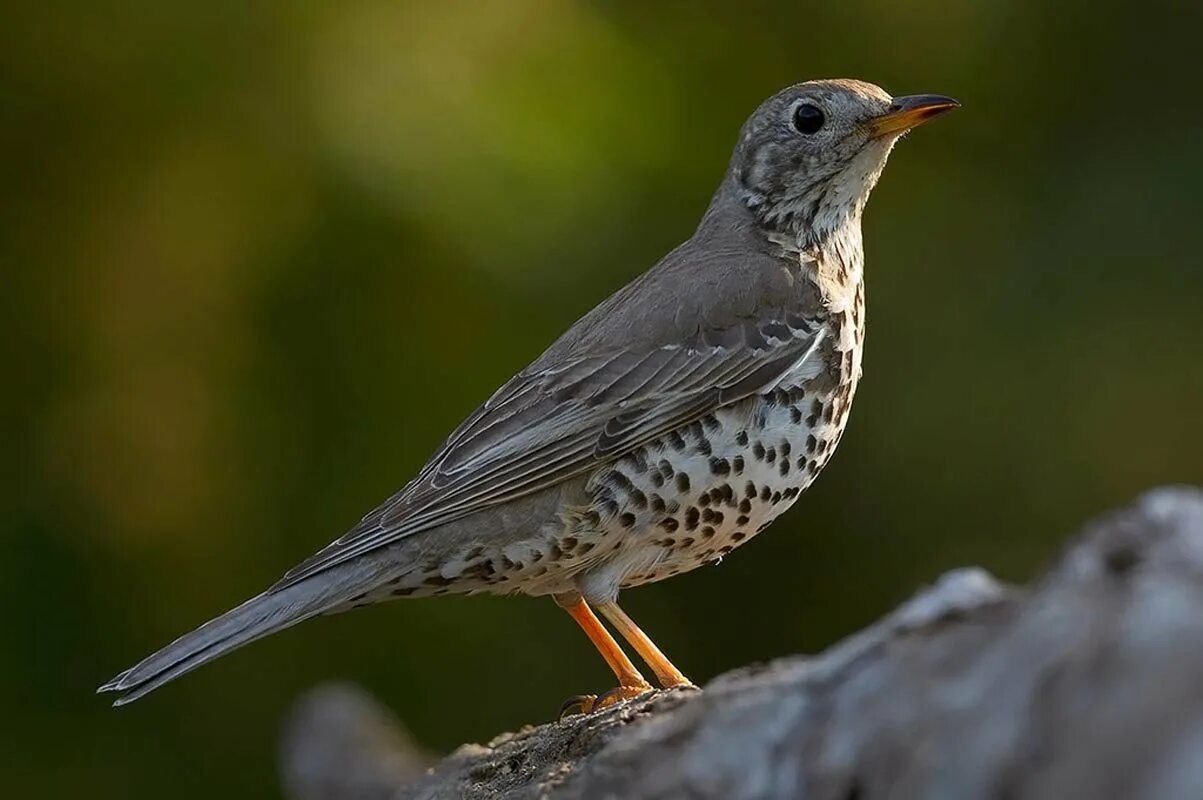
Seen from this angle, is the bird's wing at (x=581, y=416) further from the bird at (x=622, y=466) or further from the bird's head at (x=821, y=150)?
the bird's head at (x=821, y=150)

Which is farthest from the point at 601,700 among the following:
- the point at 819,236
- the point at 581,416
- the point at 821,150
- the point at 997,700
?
the point at 997,700

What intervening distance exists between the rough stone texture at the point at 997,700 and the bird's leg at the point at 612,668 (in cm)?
164

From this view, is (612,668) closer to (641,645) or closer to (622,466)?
(641,645)

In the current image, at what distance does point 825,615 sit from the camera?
688cm

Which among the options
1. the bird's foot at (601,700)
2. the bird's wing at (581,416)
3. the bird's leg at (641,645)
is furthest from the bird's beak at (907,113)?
the bird's foot at (601,700)

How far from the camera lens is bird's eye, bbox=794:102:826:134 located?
4.80m

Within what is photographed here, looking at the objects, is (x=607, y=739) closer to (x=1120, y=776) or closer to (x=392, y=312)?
(x=1120, y=776)

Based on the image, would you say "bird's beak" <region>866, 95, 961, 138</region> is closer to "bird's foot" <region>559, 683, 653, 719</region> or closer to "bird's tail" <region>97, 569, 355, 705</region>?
"bird's foot" <region>559, 683, 653, 719</region>

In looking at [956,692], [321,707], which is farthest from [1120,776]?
[321,707]

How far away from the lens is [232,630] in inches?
152

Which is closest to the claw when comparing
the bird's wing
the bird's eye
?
the bird's wing

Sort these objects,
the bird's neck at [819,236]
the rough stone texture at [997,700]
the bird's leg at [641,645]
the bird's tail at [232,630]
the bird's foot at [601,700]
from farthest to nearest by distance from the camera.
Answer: the bird's neck at [819,236]
the bird's leg at [641,645]
the bird's foot at [601,700]
the bird's tail at [232,630]
the rough stone texture at [997,700]

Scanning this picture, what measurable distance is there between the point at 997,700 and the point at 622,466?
92.5 inches

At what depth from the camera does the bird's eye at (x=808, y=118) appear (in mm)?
4801
